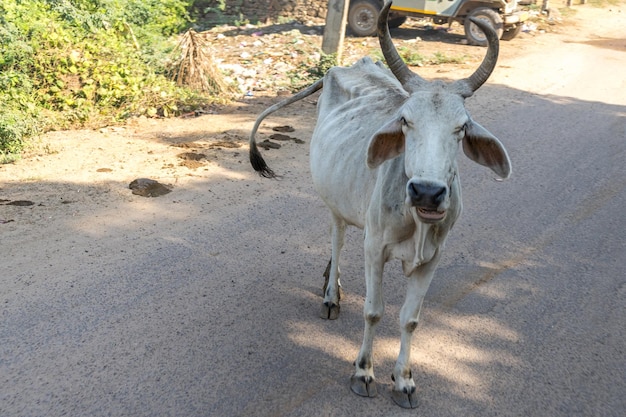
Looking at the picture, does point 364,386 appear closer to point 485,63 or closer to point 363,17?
point 485,63

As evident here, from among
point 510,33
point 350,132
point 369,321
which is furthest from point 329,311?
point 510,33

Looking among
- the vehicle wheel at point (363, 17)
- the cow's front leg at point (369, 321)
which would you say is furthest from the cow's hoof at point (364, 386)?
the vehicle wheel at point (363, 17)

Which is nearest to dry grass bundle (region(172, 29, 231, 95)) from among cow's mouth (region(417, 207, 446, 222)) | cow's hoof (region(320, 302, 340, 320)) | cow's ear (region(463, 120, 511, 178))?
cow's hoof (region(320, 302, 340, 320))

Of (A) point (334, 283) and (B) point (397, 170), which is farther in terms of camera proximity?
(A) point (334, 283)

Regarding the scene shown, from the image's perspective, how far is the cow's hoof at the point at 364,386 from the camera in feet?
11.6

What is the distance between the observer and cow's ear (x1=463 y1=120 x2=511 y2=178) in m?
3.10

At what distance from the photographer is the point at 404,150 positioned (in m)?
3.21

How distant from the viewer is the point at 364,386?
355 cm

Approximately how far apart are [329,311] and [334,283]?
19 cm

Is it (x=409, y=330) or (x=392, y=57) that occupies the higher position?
(x=392, y=57)

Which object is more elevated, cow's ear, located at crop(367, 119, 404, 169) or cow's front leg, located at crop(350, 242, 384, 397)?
cow's ear, located at crop(367, 119, 404, 169)

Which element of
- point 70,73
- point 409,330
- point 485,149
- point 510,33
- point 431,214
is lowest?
point 409,330

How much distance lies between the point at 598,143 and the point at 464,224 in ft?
10.5

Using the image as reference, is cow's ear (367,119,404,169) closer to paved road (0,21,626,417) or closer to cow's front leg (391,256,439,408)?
cow's front leg (391,256,439,408)
